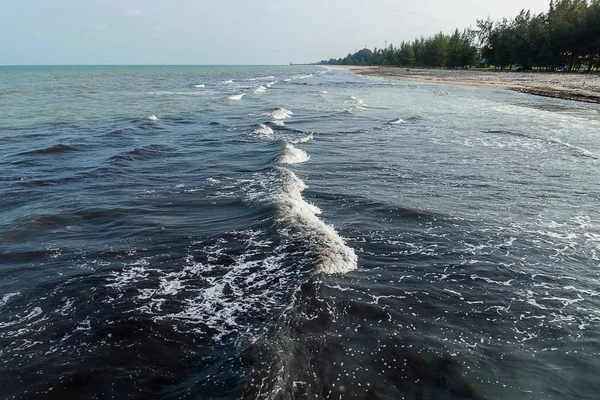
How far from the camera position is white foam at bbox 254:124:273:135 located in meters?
21.2

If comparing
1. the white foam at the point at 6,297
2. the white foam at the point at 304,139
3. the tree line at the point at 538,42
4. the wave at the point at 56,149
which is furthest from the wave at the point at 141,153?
the tree line at the point at 538,42

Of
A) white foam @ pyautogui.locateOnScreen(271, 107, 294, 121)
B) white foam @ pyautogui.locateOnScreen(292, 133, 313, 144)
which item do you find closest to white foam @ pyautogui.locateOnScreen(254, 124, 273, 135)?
white foam @ pyautogui.locateOnScreen(292, 133, 313, 144)

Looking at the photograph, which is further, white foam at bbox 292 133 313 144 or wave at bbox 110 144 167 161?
white foam at bbox 292 133 313 144

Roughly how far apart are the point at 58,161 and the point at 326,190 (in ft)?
36.4

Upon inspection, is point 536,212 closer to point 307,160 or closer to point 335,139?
point 307,160

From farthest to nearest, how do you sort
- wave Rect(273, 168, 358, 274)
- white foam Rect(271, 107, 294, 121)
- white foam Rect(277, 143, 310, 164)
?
white foam Rect(271, 107, 294, 121) < white foam Rect(277, 143, 310, 164) < wave Rect(273, 168, 358, 274)

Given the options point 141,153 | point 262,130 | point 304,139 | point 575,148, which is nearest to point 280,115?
point 262,130

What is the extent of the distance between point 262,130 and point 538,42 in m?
95.1

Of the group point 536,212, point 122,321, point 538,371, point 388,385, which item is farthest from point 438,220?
point 122,321

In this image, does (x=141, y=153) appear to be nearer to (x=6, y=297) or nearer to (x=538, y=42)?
(x=6, y=297)

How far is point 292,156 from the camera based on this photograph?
1547 cm

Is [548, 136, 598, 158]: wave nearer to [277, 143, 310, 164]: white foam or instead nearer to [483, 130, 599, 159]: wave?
[483, 130, 599, 159]: wave

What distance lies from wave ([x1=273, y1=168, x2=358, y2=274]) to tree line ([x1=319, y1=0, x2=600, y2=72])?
3392 inches

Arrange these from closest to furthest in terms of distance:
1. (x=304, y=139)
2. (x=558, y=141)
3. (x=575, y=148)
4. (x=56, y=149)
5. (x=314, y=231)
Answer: (x=314, y=231)
(x=575, y=148)
(x=56, y=149)
(x=558, y=141)
(x=304, y=139)
